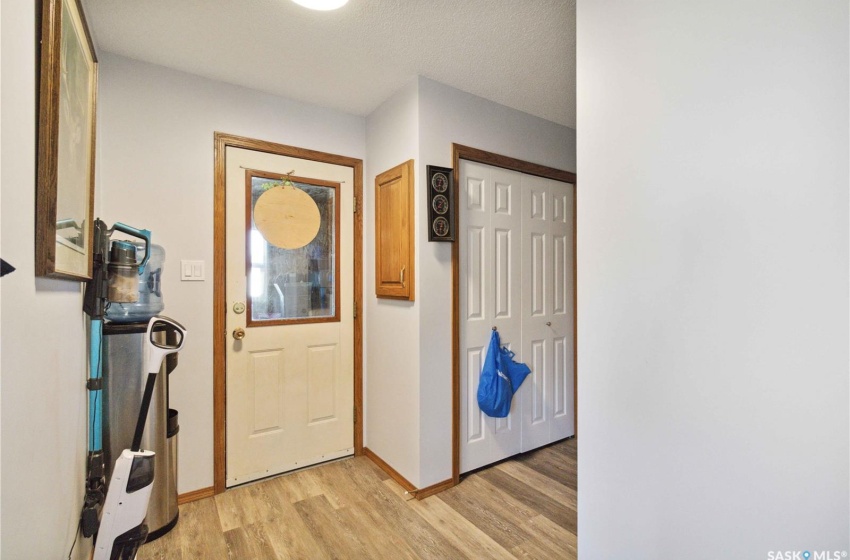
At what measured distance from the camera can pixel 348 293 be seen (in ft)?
8.75

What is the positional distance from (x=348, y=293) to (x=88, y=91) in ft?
5.38

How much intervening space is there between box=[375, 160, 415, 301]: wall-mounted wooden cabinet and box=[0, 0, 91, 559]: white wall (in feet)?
4.88

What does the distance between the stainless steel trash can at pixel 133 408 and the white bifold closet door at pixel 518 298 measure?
1600 millimetres

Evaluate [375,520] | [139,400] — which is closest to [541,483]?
[375,520]

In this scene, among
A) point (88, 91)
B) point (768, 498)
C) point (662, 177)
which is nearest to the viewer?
point (768, 498)

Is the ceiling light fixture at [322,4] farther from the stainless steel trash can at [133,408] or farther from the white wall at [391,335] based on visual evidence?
the stainless steel trash can at [133,408]

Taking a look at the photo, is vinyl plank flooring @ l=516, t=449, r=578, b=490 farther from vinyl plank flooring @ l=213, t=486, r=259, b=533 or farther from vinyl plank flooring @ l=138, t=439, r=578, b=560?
vinyl plank flooring @ l=213, t=486, r=259, b=533

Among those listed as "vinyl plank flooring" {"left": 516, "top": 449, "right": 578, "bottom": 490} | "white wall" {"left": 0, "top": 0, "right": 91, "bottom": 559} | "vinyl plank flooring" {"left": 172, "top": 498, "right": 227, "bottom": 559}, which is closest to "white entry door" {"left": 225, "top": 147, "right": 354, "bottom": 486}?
"vinyl plank flooring" {"left": 172, "top": 498, "right": 227, "bottom": 559}

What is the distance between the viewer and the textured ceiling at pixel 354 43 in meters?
1.66

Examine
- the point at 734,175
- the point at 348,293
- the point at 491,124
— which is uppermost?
the point at 491,124

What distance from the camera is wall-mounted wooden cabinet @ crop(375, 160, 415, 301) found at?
2.24 m

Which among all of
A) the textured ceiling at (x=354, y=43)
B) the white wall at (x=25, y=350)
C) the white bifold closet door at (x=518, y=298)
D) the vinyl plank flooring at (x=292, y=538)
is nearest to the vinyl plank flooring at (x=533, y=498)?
the white bifold closet door at (x=518, y=298)

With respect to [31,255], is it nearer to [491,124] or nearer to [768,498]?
[768,498]

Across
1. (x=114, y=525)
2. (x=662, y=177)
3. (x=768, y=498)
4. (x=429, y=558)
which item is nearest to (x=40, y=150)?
(x=114, y=525)
